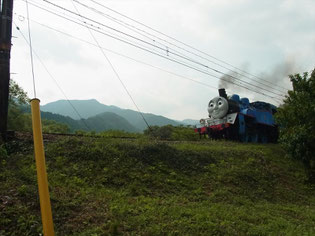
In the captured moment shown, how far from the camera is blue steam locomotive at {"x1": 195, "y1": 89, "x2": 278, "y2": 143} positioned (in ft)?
51.6

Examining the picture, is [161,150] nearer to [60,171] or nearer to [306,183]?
[60,171]

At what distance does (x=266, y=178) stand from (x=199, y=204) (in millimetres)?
4523

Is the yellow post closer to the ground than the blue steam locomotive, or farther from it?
closer to the ground

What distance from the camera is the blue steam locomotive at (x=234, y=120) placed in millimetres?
15732

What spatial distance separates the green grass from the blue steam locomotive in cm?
494

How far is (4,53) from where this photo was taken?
7484 millimetres

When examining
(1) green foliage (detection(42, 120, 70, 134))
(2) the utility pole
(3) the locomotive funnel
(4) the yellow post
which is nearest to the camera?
(4) the yellow post

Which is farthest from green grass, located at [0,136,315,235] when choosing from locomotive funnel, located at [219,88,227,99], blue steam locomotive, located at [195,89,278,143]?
locomotive funnel, located at [219,88,227,99]

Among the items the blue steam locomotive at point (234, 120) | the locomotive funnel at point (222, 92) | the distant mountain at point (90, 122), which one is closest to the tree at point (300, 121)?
the blue steam locomotive at point (234, 120)

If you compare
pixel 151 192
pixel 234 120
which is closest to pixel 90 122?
pixel 234 120

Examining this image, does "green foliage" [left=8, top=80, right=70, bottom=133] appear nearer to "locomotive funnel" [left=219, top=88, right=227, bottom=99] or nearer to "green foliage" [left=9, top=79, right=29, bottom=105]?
"green foliage" [left=9, top=79, right=29, bottom=105]

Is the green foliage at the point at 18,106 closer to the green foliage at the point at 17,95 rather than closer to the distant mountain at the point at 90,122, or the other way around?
the green foliage at the point at 17,95

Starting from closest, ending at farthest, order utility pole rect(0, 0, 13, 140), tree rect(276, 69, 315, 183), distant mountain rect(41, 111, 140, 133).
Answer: utility pole rect(0, 0, 13, 140) < tree rect(276, 69, 315, 183) < distant mountain rect(41, 111, 140, 133)

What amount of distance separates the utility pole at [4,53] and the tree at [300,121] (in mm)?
10456
